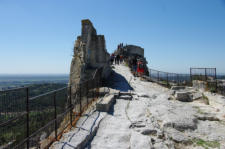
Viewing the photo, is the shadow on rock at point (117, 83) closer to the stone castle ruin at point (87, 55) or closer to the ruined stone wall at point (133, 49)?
the stone castle ruin at point (87, 55)

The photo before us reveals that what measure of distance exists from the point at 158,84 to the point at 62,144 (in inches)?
567

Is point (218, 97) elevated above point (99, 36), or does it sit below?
below

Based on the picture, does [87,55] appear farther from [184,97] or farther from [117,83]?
[184,97]

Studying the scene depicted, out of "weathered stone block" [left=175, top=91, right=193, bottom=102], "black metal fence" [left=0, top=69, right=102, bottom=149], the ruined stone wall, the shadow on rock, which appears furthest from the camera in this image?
the ruined stone wall

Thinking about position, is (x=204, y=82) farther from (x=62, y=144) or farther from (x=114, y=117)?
(x=62, y=144)

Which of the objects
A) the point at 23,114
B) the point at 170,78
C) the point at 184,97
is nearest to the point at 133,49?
the point at 170,78

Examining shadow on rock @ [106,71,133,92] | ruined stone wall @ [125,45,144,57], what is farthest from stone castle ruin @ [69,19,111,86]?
ruined stone wall @ [125,45,144,57]

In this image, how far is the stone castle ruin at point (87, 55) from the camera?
1428 cm

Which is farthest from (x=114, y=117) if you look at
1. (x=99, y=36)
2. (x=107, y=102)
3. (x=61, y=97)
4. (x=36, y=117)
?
(x=99, y=36)

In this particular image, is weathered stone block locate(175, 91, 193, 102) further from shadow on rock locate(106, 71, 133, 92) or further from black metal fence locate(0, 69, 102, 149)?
black metal fence locate(0, 69, 102, 149)

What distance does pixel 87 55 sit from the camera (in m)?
14.9

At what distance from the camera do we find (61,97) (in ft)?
18.3

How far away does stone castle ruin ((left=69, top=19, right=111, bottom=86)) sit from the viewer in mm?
14281

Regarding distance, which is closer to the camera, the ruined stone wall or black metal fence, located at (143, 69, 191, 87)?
black metal fence, located at (143, 69, 191, 87)
